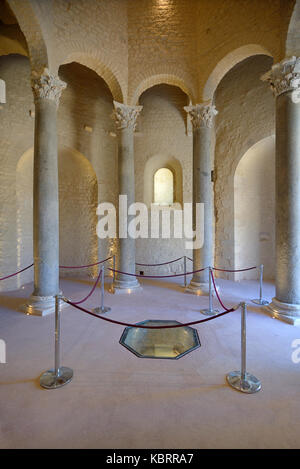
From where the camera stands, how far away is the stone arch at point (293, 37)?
16.7ft

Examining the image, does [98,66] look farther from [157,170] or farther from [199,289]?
[199,289]

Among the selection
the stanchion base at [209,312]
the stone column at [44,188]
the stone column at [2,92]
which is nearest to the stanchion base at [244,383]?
the stanchion base at [209,312]

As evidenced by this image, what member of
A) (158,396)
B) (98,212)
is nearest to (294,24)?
(158,396)

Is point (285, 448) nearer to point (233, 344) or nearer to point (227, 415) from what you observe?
point (227, 415)

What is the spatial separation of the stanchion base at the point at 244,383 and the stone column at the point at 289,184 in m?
2.46

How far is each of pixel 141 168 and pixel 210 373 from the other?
28.8ft

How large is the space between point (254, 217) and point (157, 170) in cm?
475

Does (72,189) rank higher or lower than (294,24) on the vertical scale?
lower

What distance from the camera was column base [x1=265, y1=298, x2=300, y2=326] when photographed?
16.5ft

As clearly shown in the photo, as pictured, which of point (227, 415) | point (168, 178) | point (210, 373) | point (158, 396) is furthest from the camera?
point (168, 178)

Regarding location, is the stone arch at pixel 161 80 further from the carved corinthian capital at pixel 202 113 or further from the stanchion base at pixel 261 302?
the stanchion base at pixel 261 302

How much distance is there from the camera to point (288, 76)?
5.19 metres

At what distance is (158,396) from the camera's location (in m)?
2.91
